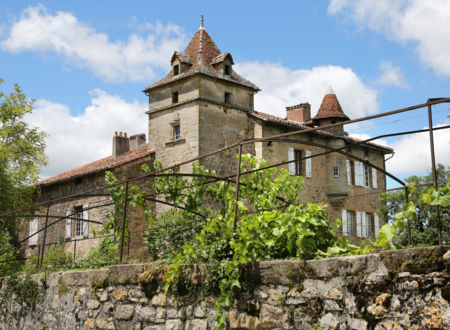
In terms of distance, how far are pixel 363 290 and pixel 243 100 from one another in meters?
18.9

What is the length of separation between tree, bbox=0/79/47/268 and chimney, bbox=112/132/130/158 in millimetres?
3484

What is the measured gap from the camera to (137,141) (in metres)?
26.0

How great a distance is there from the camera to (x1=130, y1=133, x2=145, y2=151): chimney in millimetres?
25938

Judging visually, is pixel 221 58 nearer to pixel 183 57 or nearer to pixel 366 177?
pixel 183 57

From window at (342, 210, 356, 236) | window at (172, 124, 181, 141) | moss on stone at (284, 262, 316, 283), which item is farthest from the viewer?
window at (342, 210, 356, 236)

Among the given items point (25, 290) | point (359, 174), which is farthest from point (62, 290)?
point (359, 174)

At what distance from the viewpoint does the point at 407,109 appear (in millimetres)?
4125

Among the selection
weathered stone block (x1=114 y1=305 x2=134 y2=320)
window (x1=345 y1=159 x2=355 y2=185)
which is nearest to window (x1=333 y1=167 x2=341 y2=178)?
window (x1=345 y1=159 x2=355 y2=185)

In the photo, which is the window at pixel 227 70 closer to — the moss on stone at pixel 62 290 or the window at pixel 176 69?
the window at pixel 176 69

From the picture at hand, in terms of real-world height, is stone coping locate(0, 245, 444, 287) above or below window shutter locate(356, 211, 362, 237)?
below

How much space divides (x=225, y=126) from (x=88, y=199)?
6714 mm

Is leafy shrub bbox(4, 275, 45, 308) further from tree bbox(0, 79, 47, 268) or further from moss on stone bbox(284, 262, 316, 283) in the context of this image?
tree bbox(0, 79, 47, 268)

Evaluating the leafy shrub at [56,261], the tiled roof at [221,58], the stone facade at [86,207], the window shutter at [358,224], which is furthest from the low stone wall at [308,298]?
the window shutter at [358,224]

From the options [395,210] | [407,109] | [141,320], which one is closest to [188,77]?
[395,210]
